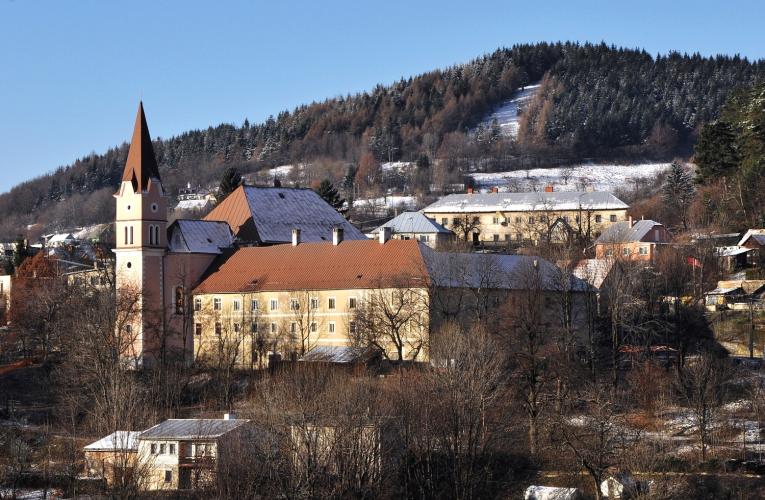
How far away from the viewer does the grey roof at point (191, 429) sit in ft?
164

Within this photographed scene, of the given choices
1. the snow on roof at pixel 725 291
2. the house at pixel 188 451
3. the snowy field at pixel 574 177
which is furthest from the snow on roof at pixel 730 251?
the snowy field at pixel 574 177

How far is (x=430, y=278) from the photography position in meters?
69.2

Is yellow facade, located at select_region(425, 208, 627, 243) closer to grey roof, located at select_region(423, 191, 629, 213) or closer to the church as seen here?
grey roof, located at select_region(423, 191, 629, 213)

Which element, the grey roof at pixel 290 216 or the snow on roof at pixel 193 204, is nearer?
the grey roof at pixel 290 216

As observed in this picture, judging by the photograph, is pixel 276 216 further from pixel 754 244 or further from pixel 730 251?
pixel 754 244

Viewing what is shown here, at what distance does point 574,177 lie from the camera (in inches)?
7200

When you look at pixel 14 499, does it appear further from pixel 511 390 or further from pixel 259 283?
pixel 259 283

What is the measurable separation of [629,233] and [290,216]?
25.4 meters

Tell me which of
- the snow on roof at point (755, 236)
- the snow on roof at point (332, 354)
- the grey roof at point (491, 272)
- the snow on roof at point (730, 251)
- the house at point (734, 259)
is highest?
the snow on roof at point (755, 236)

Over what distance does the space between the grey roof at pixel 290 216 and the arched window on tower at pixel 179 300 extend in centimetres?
701

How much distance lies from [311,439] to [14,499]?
31.4ft

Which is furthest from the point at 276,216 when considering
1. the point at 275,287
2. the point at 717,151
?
the point at 717,151

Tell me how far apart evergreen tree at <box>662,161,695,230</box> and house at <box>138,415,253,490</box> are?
59.9 metres

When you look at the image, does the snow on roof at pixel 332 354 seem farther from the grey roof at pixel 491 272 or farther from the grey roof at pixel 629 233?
the grey roof at pixel 629 233
